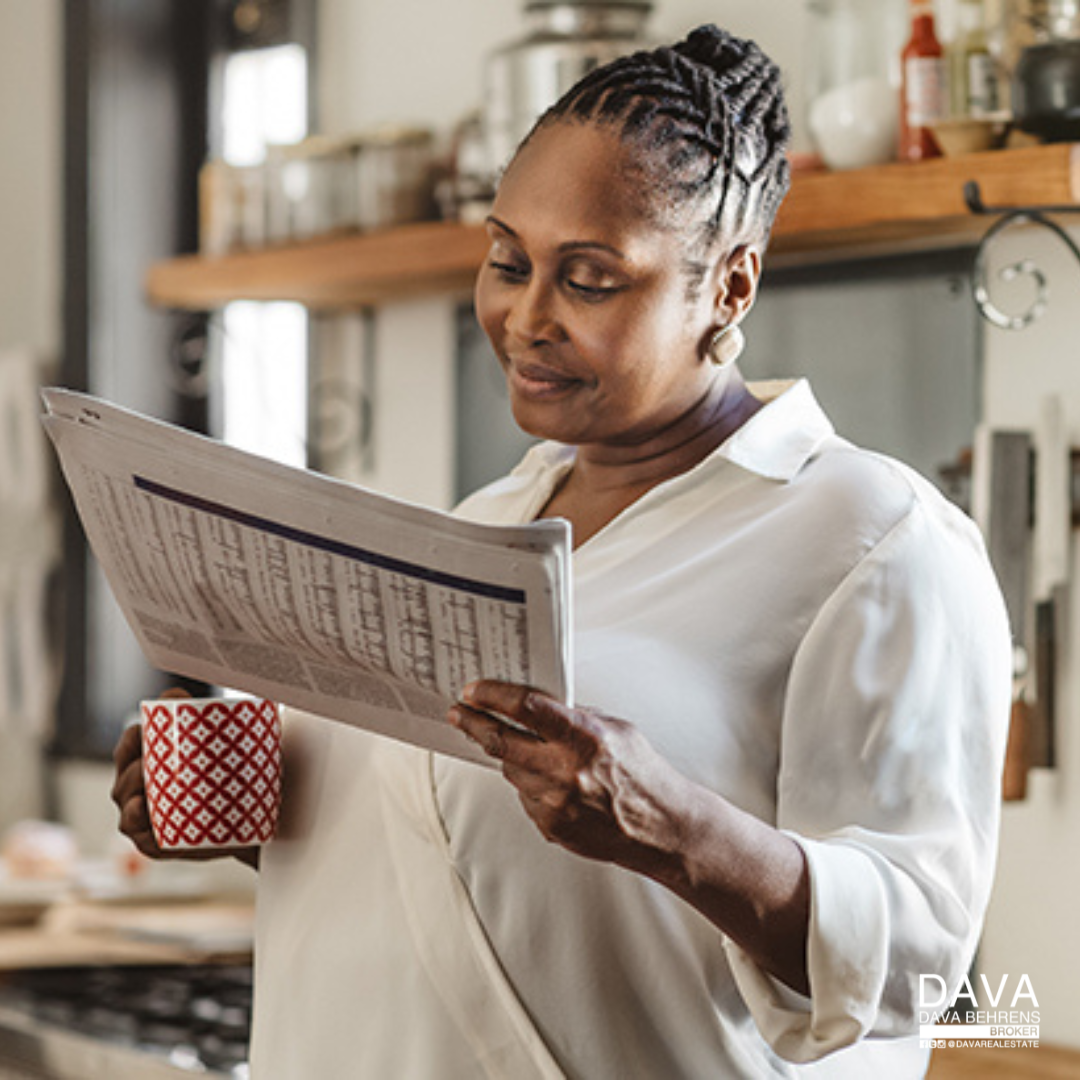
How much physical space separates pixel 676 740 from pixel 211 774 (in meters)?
0.32

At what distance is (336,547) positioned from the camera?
88cm

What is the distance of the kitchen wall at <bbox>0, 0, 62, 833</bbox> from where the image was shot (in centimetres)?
323

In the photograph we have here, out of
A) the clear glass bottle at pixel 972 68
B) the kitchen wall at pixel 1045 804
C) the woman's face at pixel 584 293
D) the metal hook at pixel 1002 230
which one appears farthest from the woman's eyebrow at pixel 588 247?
the kitchen wall at pixel 1045 804

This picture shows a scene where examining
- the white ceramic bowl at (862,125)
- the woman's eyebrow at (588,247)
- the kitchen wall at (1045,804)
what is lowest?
the kitchen wall at (1045,804)

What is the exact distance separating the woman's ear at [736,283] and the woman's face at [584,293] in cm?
2

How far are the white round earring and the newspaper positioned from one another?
0.88 feet

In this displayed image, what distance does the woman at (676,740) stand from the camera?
2.82 ft

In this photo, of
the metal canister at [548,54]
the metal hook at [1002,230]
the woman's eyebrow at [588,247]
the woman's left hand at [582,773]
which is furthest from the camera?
the metal canister at [548,54]

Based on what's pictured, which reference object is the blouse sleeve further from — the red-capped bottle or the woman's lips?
the red-capped bottle

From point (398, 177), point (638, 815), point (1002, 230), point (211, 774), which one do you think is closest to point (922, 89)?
point (1002, 230)

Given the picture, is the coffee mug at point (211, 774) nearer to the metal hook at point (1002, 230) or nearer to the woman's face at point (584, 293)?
the woman's face at point (584, 293)

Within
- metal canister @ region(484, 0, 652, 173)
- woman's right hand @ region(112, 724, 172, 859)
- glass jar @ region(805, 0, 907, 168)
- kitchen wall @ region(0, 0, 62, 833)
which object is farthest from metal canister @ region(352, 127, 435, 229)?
woman's right hand @ region(112, 724, 172, 859)

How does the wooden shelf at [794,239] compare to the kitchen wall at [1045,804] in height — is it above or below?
above

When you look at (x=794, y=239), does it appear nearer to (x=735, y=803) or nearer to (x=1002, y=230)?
(x=1002, y=230)
